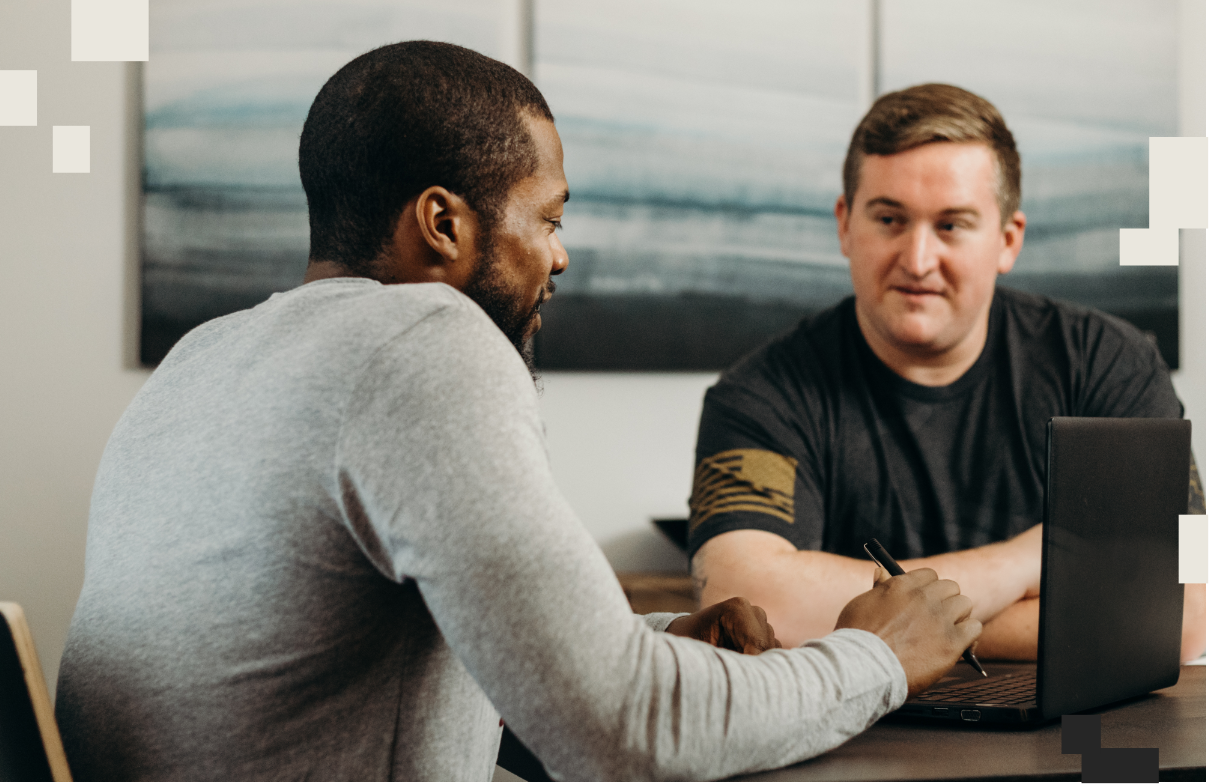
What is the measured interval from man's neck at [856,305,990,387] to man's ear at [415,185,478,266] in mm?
A: 939

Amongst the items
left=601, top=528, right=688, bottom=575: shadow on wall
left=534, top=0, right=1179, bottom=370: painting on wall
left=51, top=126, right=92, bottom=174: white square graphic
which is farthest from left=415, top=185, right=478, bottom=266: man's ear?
left=51, top=126, right=92, bottom=174: white square graphic

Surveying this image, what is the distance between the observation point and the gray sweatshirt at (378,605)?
24.0 inches

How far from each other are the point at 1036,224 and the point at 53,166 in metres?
2.14

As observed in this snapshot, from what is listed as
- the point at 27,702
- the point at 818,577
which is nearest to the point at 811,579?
the point at 818,577

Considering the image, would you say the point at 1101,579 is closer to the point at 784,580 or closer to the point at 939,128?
the point at 784,580

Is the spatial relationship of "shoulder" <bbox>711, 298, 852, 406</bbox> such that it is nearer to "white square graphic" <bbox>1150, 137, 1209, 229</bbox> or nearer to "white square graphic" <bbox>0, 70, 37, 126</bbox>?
"white square graphic" <bbox>1150, 137, 1209, 229</bbox>

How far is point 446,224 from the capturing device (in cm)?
86

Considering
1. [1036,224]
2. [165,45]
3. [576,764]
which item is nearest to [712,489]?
[576,764]

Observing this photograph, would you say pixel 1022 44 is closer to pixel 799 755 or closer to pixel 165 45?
pixel 165 45

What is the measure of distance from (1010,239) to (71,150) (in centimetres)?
179

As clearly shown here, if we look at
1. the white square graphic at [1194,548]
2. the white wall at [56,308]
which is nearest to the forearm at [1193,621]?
the white square graphic at [1194,548]

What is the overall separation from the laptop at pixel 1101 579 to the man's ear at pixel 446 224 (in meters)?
0.53

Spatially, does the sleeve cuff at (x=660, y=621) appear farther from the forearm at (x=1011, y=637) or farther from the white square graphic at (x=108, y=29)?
the white square graphic at (x=108, y=29)

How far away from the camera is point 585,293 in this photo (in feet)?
6.82
